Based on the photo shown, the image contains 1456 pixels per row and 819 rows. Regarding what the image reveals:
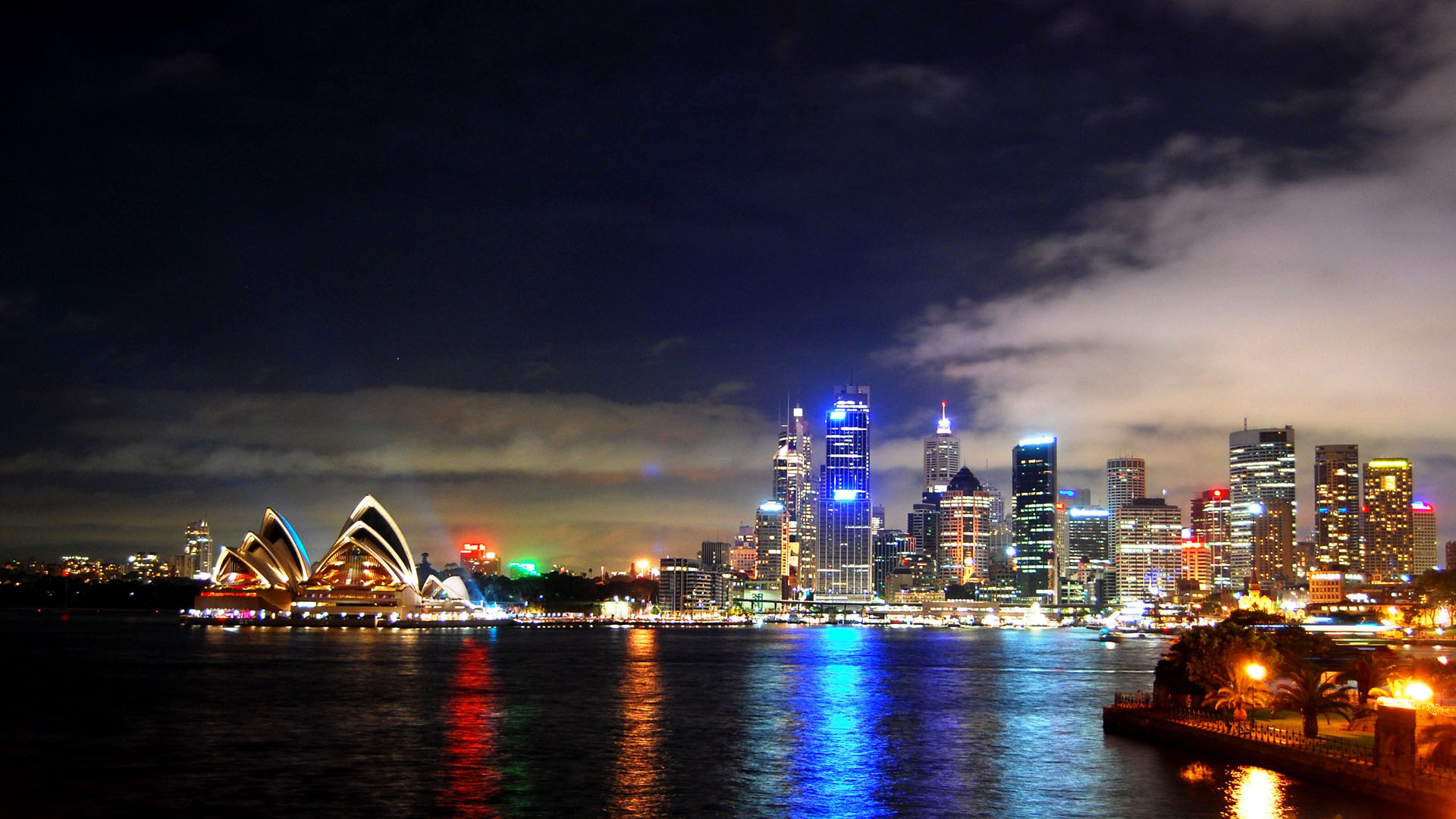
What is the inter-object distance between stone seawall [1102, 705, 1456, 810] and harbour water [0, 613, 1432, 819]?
0.42m

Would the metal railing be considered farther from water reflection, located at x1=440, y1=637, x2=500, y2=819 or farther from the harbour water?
water reflection, located at x1=440, y1=637, x2=500, y2=819

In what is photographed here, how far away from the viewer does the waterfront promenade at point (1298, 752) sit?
95.1 feet

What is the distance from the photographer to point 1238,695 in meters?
42.5

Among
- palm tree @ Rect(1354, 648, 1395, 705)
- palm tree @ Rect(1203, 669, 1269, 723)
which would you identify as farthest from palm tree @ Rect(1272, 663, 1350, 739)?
palm tree @ Rect(1203, 669, 1269, 723)

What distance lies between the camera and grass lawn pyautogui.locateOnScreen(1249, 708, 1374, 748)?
3632 cm

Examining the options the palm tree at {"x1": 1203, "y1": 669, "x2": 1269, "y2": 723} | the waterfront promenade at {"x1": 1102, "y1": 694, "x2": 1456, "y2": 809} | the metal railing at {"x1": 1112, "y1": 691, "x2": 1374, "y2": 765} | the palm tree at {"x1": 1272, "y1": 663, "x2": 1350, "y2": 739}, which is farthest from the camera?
the palm tree at {"x1": 1203, "y1": 669, "x2": 1269, "y2": 723}

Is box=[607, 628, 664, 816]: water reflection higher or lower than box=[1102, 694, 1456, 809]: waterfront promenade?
lower

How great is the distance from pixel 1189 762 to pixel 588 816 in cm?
1905

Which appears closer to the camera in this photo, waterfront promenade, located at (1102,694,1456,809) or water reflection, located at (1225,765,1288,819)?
waterfront promenade, located at (1102,694,1456,809)

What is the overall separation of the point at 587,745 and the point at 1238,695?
72.1 ft

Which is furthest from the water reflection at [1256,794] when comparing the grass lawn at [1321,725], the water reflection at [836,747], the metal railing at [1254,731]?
the water reflection at [836,747]

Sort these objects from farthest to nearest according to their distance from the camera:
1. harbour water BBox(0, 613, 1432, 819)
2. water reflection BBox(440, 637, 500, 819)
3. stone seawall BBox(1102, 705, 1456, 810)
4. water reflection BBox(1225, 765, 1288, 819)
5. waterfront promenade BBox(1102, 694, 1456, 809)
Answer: harbour water BBox(0, 613, 1432, 819) < water reflection BBox(440, 637, 500, 819) < water reflection BBox(1225, 765, 1288, 819) < waterfront promenade BBox(1102, 694, 1456, 809) < stone seawall BBox(1102, 705, 1456, 810)

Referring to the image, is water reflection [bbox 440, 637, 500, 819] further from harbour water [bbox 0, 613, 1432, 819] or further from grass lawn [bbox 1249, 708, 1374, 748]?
grass lawn [bbox 1249, 708, 1374, 748]

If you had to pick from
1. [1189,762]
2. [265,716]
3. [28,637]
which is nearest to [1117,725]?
[1189,762]
